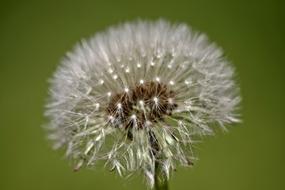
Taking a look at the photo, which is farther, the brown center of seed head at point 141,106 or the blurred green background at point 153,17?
the blurred green background at point 153,17

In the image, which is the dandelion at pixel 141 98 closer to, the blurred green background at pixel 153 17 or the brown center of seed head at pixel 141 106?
the brown center of seed head at pixel 141 106

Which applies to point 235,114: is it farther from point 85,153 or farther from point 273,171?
point 273,171

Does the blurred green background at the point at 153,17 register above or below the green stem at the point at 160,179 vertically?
above

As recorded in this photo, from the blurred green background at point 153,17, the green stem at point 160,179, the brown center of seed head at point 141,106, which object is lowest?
the green stem at point 160,179

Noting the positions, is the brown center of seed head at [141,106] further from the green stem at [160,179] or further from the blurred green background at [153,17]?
the blurred green background at [153,17]

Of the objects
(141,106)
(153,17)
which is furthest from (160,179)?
(153,17)

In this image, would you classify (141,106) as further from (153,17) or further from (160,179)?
(153,17)

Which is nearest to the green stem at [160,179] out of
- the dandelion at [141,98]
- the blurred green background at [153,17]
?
the dandelion at [141,98]

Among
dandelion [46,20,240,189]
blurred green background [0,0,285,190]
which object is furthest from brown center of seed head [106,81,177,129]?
blurred green background [0,0,285,190]
